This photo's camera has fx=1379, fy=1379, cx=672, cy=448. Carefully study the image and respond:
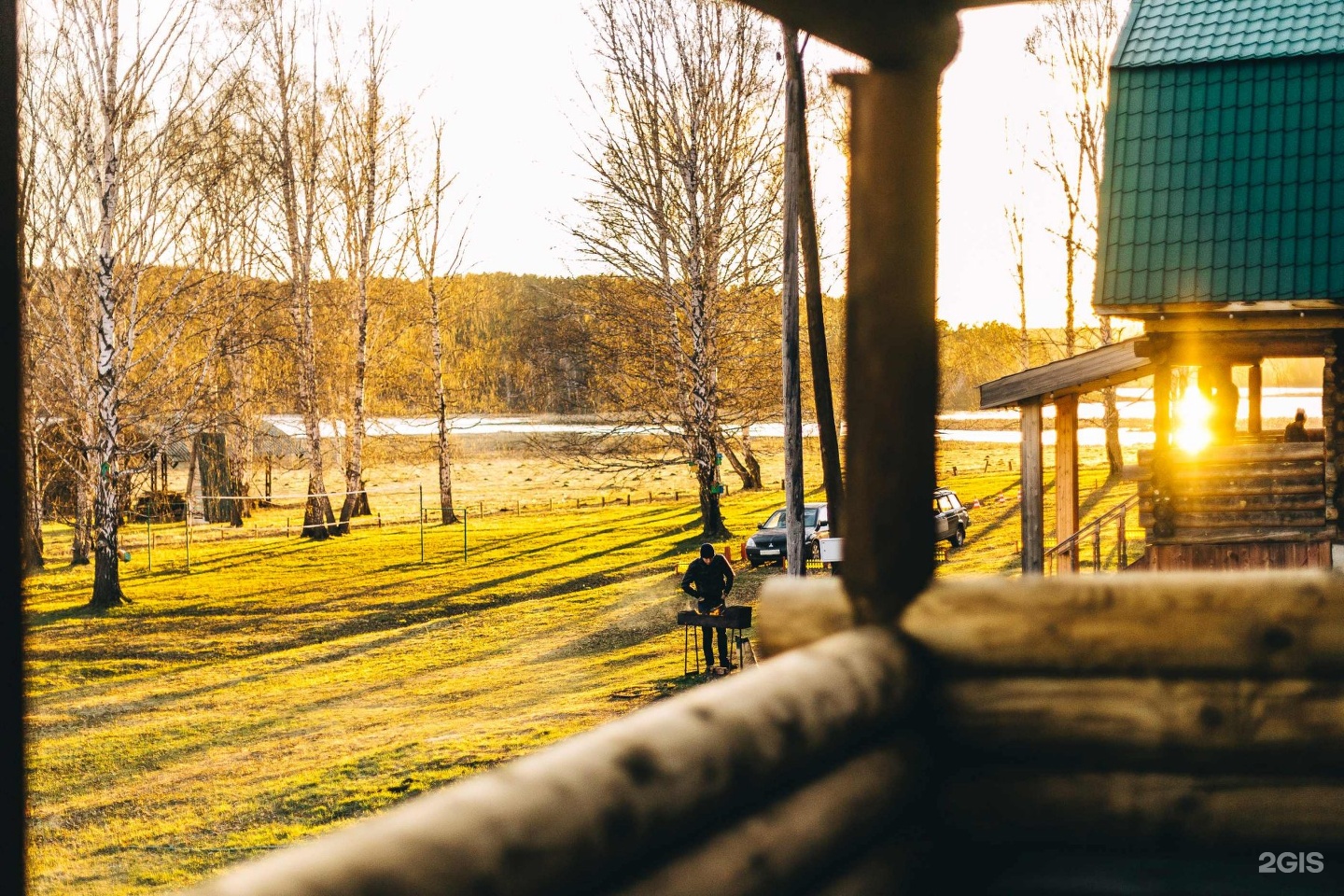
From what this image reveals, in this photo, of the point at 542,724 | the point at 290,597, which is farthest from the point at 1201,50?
the point at 290,597

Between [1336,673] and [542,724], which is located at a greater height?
[1336,673]

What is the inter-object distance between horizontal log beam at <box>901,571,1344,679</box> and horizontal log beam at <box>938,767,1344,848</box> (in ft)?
1.02

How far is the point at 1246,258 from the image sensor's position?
13086mm

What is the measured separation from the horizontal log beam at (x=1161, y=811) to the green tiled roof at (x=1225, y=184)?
1005 cm

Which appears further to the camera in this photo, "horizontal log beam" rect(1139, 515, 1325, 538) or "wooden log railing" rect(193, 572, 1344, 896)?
"horizontal log beam" rect(1139, 515, 1325, 538)

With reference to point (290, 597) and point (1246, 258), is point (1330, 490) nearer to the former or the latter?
point (1246, 258)

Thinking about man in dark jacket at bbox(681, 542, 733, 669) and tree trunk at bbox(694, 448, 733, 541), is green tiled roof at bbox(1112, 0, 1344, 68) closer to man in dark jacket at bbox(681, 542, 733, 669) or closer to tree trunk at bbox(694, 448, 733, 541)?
man in dark jacket at bbox(681, 542, 733, 669)

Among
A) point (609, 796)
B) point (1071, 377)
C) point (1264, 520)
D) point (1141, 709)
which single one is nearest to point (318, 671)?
point (1071, 377)

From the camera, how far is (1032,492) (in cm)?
1577

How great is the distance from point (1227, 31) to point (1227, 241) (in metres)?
2.54

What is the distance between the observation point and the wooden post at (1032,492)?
15766 mm

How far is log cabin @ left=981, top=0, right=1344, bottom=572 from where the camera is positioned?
1314 cm

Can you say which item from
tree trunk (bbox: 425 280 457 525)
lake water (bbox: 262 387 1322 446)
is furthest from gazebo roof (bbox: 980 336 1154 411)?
tree trunk (bbox: 425 280 457 525)

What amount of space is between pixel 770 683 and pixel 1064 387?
42.5ft
